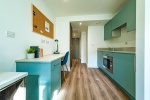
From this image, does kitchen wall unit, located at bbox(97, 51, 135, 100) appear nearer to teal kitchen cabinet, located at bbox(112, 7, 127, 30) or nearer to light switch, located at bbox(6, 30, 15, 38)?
teal kitchen cabinet, located at bbox(112, 7, 127, 30)

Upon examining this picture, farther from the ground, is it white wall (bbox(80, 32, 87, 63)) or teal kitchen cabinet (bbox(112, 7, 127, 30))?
teal kitchen cabinet (bbox(112, 7, 127, 30))

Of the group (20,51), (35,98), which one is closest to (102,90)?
(35,98)

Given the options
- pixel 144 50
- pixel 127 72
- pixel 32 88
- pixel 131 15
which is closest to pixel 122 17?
pixel 131 15

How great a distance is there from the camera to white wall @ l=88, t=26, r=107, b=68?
479cm

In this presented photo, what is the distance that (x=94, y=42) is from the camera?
4840 mm

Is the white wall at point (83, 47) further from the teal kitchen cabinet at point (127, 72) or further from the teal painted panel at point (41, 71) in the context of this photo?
the teal painted panel at point (41, 71)


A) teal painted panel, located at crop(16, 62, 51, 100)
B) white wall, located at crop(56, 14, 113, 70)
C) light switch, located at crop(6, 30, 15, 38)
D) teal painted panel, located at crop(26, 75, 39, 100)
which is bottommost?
teal painted panel, located at crop(26, 75, 39, 100)

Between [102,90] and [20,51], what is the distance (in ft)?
6.44

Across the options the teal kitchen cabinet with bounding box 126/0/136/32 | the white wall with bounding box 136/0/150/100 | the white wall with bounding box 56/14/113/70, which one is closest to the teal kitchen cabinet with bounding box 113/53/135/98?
the white wall with bounding box 136/0/150/100

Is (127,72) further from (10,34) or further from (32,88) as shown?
(10,34)

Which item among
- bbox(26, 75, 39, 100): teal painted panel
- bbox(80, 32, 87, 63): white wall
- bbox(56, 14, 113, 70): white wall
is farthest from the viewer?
bbox(80, 32, 87, 63): white wall

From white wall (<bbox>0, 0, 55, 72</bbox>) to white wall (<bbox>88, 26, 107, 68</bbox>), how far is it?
3.30 meters

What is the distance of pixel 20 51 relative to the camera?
66.6 inches
